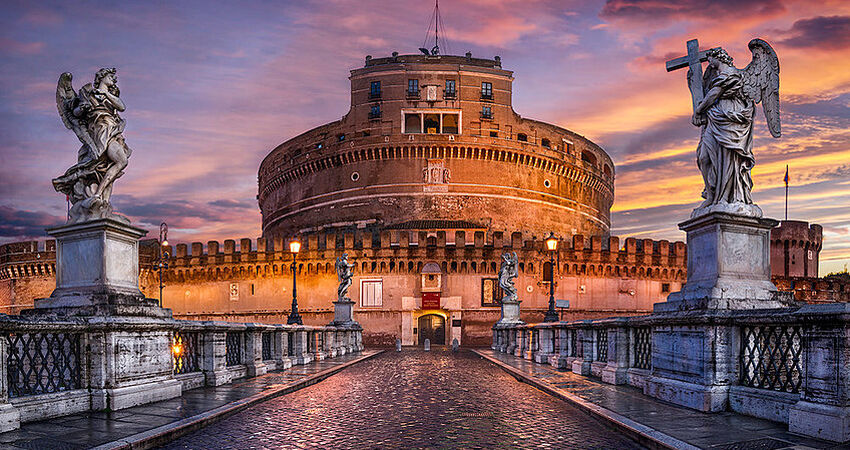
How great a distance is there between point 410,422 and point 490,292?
3950 centimetres

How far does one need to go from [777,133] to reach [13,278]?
61.6 metres

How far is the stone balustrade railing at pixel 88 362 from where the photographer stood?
7.18 meters

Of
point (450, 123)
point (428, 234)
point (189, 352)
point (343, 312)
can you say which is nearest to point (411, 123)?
point (450, 123)

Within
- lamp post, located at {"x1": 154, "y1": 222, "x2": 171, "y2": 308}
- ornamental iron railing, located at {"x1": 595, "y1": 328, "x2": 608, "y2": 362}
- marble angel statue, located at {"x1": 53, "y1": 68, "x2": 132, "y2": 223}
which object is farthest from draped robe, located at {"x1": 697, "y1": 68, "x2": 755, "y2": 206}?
lamp post, located at {"x1": 154, "y1": 222, "x2": 171, "y2": 308}

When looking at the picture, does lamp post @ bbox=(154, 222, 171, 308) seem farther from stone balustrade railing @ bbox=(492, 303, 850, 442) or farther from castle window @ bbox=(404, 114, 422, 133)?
stone balustrade railing @ bbox=(492, 303, 850, 442)

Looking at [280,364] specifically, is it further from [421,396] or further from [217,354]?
[421,396]

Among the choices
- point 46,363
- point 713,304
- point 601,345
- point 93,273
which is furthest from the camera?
point 601,345

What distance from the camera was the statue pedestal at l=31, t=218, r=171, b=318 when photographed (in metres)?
8.42

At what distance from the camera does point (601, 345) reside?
12.9 metres

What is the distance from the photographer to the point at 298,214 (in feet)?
202

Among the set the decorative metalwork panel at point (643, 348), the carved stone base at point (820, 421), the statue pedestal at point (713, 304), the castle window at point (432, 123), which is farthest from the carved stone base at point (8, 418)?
the castle window at point (432, 123)

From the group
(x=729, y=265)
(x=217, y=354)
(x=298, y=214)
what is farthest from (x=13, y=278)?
(x=729, y=265)

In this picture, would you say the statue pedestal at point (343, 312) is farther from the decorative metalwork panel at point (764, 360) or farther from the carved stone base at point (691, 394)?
the decorative metalwork panel at point (764, 360)

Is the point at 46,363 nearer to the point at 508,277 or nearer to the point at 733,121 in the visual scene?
the point at 733,121
